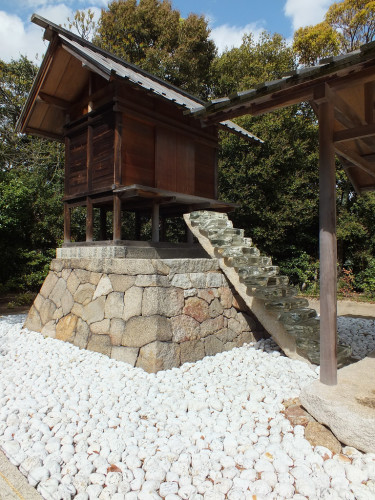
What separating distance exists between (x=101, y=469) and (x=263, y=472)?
1.12 meters

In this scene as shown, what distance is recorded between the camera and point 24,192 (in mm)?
11562

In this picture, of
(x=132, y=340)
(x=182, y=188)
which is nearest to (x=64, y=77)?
(x=182, y=188)

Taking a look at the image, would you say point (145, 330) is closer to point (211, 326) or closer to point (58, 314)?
point (211, 326)

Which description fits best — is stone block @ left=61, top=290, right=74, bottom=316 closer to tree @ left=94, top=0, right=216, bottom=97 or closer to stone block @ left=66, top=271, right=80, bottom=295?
stone block @ left=66, top=271, right=80, bottom=295

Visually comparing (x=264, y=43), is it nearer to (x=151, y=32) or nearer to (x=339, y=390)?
(x=151, y=32)

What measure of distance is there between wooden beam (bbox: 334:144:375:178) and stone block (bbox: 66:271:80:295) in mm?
4425

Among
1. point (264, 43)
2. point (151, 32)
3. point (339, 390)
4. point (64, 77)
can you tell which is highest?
point (151, 32)

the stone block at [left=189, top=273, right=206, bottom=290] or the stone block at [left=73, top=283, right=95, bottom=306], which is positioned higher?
the stone block at [left=189, top=273, right=206, bottom=290]

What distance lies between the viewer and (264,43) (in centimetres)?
1595

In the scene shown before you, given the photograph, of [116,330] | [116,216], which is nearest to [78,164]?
[116,216]

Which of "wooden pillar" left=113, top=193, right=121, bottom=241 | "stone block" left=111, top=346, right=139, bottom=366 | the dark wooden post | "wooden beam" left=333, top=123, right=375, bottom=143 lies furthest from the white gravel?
"wooden beam" left=333, top=123, right=375, bottom=143

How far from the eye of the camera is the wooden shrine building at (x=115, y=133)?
5.67 m

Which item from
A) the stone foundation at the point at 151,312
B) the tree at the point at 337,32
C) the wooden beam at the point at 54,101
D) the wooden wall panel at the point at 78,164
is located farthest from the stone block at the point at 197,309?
the tree at the point at 337,32

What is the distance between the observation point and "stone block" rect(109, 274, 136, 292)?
487cm
